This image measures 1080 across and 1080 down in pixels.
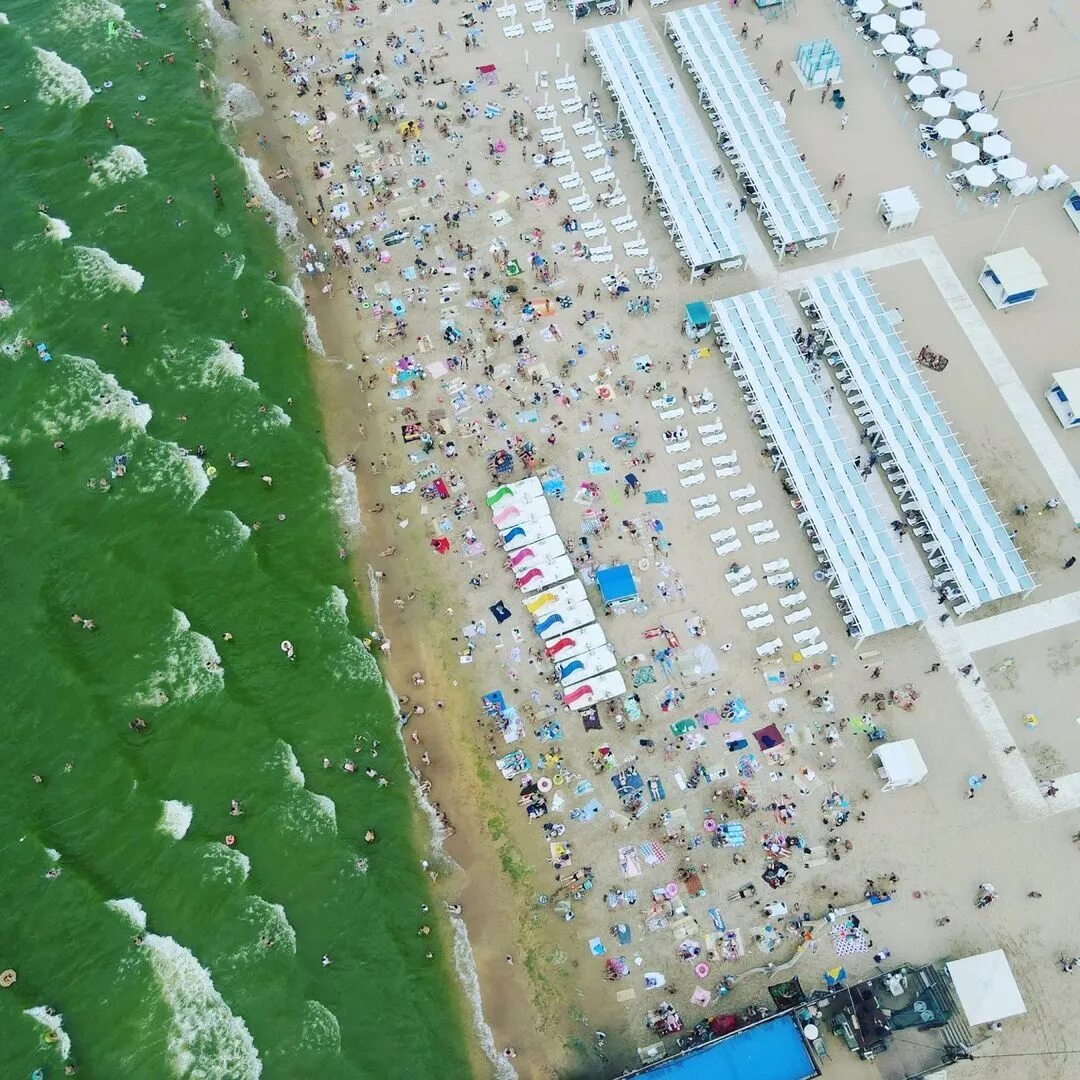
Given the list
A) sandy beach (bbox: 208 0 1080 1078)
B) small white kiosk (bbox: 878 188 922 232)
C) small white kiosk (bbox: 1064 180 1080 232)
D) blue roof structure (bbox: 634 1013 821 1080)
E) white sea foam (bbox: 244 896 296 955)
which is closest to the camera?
blue roof structure (bbox: 634 1013 821 1080)

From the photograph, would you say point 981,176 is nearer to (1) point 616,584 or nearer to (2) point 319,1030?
(1) point 616,584

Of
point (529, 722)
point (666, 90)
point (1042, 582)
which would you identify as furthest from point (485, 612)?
point (666, 90)

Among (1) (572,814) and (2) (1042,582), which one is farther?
(2) (1042,582)

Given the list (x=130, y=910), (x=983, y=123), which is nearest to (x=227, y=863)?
(x=130, y=910)

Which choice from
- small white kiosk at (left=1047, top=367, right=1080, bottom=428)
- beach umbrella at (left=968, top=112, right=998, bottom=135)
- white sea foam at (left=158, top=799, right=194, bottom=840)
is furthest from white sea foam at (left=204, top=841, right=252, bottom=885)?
beach umbrella at (left=968, top=112, right=998, bottom=135)

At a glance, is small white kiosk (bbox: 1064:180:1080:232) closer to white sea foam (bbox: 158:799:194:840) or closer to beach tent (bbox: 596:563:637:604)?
beach tent (bbox: 596:563:637:604)

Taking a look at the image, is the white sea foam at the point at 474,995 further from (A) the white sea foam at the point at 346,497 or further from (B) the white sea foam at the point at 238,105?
(B) the white sea foam at the point at 238,105

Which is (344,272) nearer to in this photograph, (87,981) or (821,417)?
(821,417)
